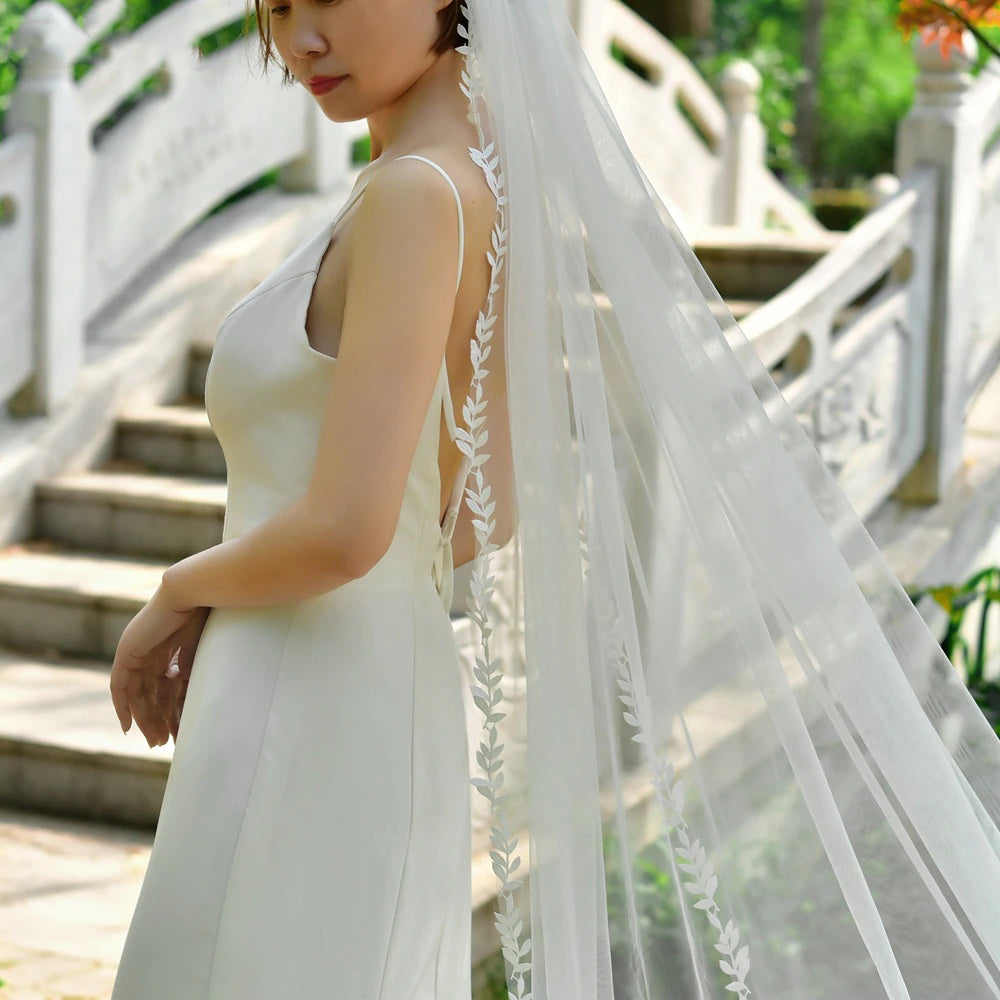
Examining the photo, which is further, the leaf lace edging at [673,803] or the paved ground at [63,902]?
the paved ground at [63,902]

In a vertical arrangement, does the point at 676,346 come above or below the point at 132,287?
above

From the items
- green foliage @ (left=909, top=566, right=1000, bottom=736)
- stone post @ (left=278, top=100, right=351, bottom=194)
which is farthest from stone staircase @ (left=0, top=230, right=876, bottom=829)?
green foliage @ (left=909, top=566, right=1000, bottom=736)

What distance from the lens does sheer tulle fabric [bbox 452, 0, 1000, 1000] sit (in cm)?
176

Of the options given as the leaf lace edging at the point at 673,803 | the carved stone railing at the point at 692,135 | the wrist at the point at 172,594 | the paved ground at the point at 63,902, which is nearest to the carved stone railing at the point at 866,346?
the paved ground at the point at 63,902

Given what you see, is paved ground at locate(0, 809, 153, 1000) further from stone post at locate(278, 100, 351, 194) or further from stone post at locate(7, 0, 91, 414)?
stone post at locate(278, 100, 351, 194)

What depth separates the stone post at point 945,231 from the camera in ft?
18.7

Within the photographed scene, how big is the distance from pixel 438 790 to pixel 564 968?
0.23 m

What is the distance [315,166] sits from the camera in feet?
23.4

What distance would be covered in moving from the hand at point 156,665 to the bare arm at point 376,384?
194mm

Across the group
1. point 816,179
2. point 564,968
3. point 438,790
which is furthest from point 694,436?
point 816,179

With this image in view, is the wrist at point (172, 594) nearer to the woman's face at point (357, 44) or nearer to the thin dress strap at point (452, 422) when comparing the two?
the thin dress strap at point (452, 422)

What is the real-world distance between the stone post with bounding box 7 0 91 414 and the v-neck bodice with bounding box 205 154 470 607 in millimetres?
4047

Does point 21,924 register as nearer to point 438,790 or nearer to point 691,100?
point 438,790

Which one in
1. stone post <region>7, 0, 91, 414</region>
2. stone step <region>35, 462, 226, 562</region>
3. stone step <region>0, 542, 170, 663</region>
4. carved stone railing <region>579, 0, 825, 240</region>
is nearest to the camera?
stone step <region>0, 542, 170, 663</region>
